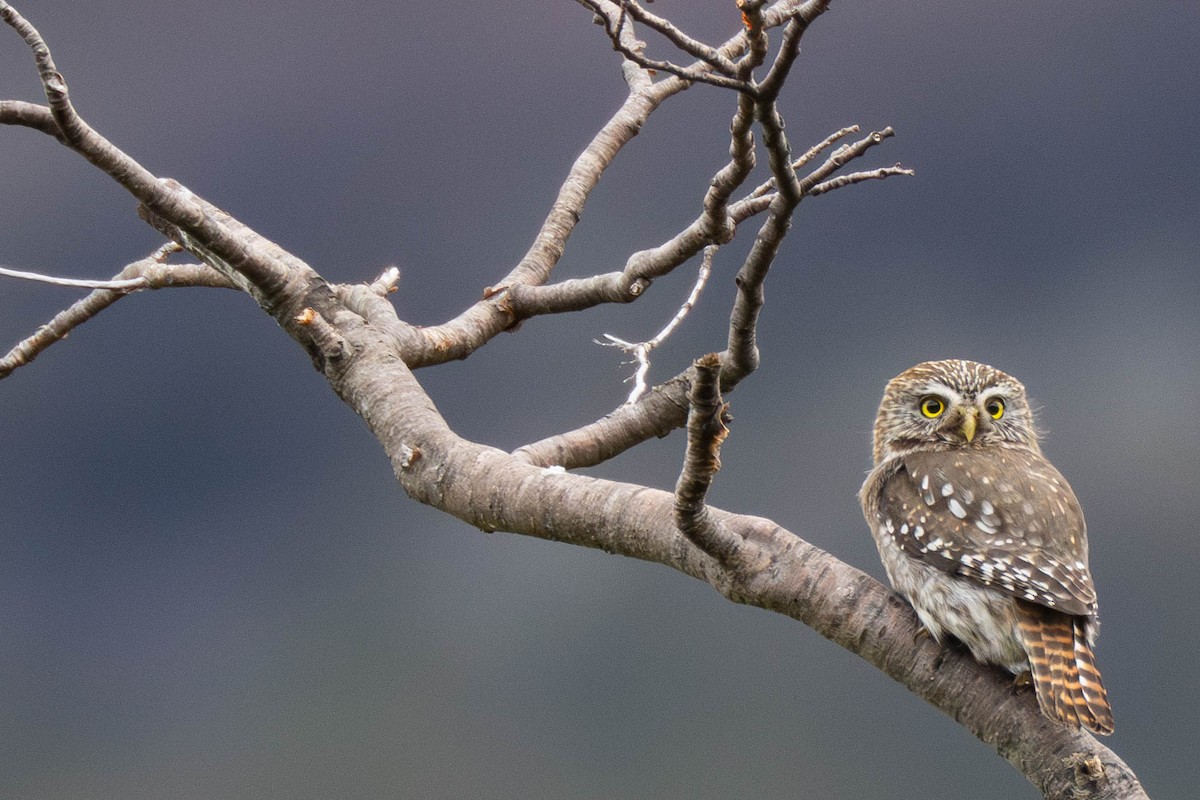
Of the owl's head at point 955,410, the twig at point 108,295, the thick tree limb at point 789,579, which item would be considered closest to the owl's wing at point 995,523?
the owl's head at point 955,410

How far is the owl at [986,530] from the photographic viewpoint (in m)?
2.25

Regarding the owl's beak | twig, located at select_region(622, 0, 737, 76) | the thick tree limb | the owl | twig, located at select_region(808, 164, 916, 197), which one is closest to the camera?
twig, located at select_region(622, 0, 737, 76)

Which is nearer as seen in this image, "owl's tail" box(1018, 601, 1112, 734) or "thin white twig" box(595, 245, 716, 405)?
"owl's tail" box(1018, 601, 1112, 734)

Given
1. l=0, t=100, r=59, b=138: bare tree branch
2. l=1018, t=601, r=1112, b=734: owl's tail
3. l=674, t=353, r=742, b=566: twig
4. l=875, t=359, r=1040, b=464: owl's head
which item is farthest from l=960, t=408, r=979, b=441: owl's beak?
l=0, t=100, r=59, b=138: bare tree branch

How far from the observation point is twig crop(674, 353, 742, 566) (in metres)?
1.56

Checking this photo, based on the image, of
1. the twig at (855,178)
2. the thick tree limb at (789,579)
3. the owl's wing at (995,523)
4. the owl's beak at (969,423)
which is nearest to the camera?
the twig at (855,178)

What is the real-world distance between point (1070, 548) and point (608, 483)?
1165 millimetres

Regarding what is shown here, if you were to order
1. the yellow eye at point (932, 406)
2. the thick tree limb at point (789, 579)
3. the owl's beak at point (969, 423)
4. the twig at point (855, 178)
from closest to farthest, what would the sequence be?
the twig at point (855, 178), the thick tree limb at point (789, 579), the owl's beak at point (969, 423), the yellow eye at point (932, 406)

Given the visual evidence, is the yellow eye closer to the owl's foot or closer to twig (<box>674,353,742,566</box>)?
the owl's foot

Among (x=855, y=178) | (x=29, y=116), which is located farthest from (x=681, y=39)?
(x=29, y=116)

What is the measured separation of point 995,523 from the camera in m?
2.59

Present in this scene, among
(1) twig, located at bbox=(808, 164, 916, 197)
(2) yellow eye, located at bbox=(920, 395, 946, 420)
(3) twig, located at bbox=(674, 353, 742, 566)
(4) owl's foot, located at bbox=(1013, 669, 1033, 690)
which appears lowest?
(3) twig, located at bbox=(674, 353, 742, 566)

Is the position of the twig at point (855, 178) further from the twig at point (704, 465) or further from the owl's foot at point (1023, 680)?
the owl's foot at point (1023, 680)

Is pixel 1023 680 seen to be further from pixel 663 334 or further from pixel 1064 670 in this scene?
pixel 663 334
